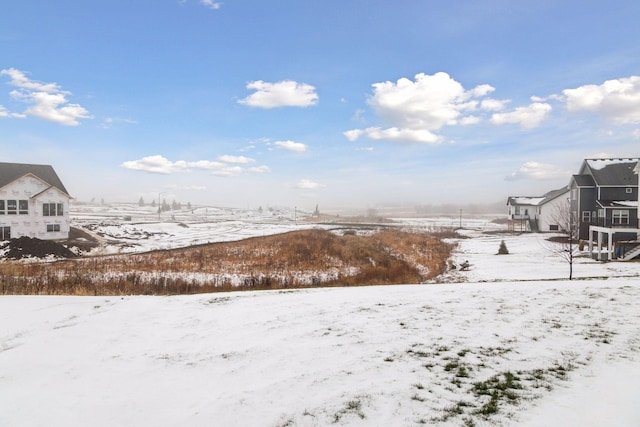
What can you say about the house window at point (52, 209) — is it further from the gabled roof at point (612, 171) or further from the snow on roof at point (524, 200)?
the snow on roof at point (524, 200)

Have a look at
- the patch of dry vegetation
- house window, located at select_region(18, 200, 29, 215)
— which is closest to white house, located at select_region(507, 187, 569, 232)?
the patch of dry vegetation

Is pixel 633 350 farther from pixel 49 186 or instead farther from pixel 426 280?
pixel 49 186

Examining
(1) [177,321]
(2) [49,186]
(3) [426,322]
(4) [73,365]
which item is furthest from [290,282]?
(2) [49,186]

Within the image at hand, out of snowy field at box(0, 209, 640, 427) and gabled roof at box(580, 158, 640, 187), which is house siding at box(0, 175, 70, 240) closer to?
snowy field at box(0, 209, 640, 427)

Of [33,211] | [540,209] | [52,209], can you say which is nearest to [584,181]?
[540,209]

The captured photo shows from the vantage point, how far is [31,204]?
36.8 m

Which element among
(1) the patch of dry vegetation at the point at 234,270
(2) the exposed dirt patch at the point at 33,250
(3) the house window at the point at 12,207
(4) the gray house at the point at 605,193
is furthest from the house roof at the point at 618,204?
(3) the house window at the point at 12,207

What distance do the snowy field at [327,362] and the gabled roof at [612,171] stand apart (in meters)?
36.9

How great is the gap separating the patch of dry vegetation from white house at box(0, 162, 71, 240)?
13914mm

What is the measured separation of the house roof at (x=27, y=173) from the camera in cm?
3665

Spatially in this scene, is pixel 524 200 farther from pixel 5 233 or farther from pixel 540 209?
pixel 5 233

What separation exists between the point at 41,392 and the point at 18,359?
1.79 m

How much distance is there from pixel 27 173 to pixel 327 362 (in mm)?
44630

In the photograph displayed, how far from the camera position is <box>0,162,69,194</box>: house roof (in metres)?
36.7
